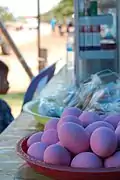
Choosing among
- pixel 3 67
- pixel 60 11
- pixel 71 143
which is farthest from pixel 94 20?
pixel 60 11

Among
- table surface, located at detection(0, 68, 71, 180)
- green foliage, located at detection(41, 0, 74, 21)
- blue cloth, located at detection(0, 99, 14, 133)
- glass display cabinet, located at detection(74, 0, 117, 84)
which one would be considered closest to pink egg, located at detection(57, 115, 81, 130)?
table surface, located at detection(0, 68, 71, 180)

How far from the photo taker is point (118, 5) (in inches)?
77.3

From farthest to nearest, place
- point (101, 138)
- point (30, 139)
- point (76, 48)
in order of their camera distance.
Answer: point (76, 48) → point (30, 139) → point (101, 138)

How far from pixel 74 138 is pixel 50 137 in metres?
0.07

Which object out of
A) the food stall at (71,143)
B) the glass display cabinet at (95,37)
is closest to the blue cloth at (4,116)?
the glass display cabinet at (95,37)

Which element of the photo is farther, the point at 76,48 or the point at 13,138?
the point at 76,48

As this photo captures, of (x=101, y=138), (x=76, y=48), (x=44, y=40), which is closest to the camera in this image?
(x=101, y=138)

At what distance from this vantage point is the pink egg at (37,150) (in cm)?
80

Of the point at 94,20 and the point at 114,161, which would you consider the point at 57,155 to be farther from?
the point at 94,20

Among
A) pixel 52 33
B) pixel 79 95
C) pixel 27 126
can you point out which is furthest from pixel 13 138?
pixel 52 33

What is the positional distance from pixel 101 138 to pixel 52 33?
11564 millimetres

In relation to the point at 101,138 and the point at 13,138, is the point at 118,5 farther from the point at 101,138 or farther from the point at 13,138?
the point at 101,138

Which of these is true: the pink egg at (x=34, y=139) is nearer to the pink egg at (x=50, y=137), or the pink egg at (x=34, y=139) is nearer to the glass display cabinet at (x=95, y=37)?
the pink egg at (x=50, y=137)

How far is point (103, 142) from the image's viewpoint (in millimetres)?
734
